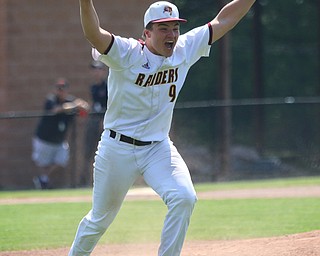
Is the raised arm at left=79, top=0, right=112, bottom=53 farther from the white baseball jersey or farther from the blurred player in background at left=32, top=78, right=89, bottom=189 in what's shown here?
the blurred player in background at left=32, top=78, right=89, bottom=189

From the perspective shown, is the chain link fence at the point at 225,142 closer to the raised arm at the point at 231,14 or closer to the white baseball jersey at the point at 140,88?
the raised arm at the point at 231,14

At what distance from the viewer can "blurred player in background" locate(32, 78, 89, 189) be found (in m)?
18.0

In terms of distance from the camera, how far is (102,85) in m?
17.8

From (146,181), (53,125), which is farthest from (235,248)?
(53,125)

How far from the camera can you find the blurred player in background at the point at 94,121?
17.8 meters

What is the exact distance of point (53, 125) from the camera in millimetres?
18047

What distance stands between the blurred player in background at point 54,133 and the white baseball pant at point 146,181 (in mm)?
10508

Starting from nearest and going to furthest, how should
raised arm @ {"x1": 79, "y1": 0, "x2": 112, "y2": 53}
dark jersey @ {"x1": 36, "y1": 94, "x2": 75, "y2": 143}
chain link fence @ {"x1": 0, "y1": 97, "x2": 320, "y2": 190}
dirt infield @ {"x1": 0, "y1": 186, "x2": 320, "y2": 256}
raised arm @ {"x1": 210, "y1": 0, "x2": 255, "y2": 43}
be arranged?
raised arm @ {"x1": 79, "y1": 0, "x2": 112, "y2": 53} < raised arm @ {"x1": 210, "y1": 0, "x2": 255, "y2": 43} < dirt infield @ {"x1": 0, "y1": 186, "x2": 320, "y2": 256} < dark jersey @ {"x1": 36, "y1": 94, "x2": 75, "y2": 143} < chain link fence @ {"x1": 0, "y1": 97, "x2": 320, "y2": 190}

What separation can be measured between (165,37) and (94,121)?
1096 centimetres

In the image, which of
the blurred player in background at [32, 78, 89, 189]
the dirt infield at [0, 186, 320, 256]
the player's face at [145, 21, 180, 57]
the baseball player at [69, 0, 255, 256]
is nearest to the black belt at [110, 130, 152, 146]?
the baseball player at [69, 0, 255, 256]

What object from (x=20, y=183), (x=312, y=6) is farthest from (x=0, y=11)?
(x=312, y=6)

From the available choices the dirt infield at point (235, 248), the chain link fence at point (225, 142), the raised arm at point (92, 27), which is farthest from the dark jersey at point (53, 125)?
the raised arm at point (92, 27)

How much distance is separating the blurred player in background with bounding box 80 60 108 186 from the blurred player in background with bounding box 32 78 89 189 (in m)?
0.26

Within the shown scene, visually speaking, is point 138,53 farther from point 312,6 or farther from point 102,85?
point 312,6
